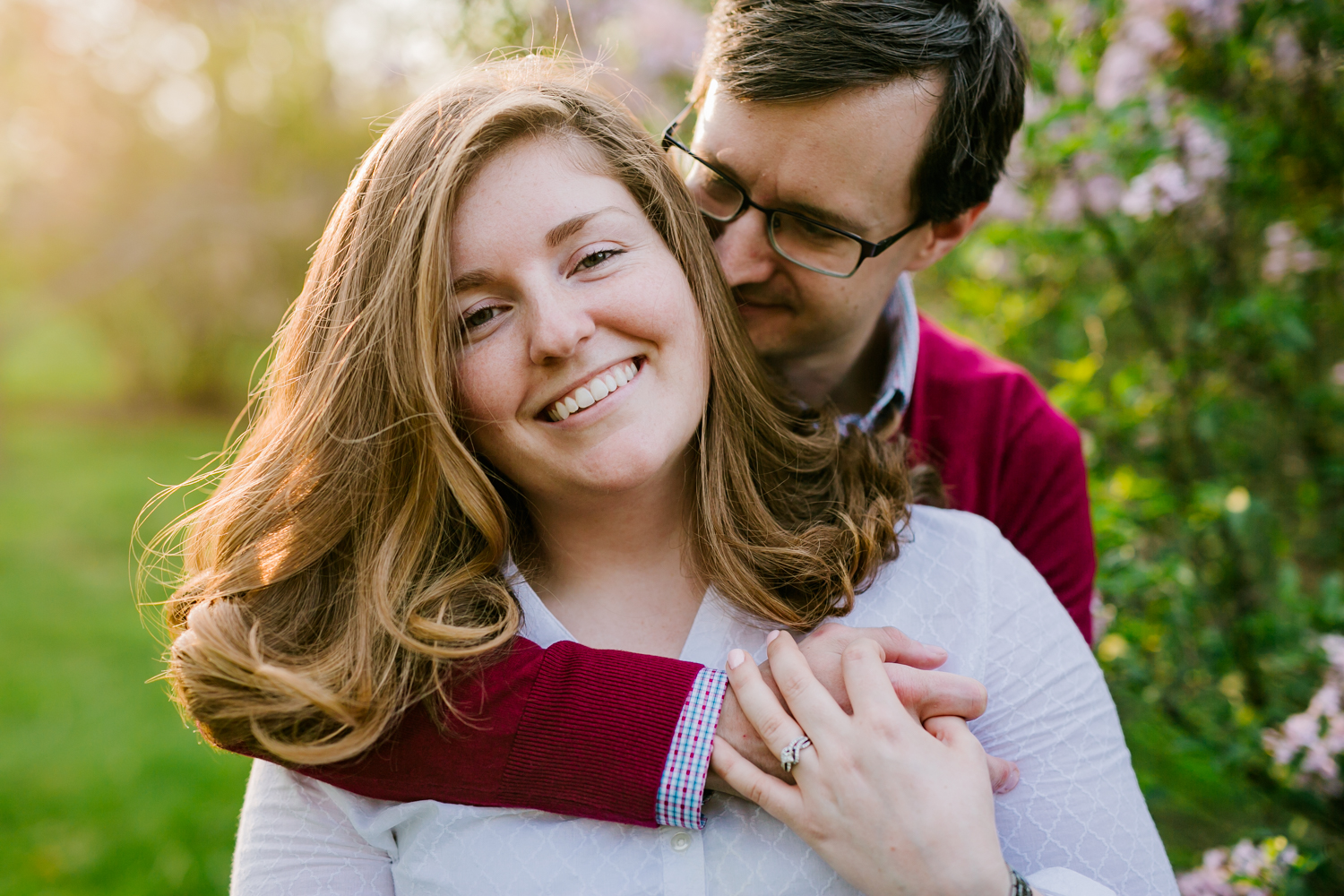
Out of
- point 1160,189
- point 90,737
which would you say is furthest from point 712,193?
point 90,737

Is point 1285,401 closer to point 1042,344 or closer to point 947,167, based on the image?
point 1042,344

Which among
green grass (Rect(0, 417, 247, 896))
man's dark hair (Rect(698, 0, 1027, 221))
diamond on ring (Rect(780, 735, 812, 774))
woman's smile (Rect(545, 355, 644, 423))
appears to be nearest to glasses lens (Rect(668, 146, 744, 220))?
man's dark hair (Rect(698, 0, 1027, 221))

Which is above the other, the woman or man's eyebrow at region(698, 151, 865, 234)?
man's eyebrow at region(698, 151, 865, 234)

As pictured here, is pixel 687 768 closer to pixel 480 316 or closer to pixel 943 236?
pixel 480 316

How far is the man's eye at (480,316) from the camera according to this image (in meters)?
1.45

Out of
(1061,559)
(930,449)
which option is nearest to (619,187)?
(930,449)

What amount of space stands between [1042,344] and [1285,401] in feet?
2.47

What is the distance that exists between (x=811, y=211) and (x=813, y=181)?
2.5 inches

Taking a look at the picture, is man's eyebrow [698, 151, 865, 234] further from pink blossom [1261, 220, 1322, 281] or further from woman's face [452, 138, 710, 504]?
pink blossom [1261, 220, 1322, 281]

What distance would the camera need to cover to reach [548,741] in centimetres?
133

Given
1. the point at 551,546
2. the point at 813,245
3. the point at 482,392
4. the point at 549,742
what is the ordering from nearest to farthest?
1. the point at 549,742
2. the point at 482,392
3. the point at 551,546
4. the point at 813,245

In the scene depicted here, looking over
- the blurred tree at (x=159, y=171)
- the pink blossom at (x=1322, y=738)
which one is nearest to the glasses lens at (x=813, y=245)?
the pink blossom at (x=1322, y=738)

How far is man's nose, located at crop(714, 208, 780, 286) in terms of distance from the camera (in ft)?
6.10

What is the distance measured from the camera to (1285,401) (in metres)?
2.85
